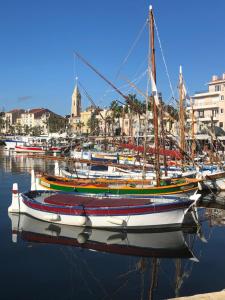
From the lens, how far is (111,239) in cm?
2330

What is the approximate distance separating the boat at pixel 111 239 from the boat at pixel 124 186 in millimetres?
6448

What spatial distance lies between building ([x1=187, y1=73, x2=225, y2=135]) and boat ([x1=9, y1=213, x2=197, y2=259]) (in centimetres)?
7366

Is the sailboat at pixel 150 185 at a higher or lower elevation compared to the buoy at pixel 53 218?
higher

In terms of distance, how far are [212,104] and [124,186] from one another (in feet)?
236

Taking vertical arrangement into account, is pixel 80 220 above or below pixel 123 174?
below

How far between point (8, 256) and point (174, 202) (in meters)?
9.97

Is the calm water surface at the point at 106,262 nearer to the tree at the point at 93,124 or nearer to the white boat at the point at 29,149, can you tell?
the tree at the point at 93,124

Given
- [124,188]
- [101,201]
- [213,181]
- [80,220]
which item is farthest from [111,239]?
[213,181]

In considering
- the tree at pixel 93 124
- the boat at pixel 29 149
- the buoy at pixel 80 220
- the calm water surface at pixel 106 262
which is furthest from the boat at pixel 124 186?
the boat at pixel 29 149

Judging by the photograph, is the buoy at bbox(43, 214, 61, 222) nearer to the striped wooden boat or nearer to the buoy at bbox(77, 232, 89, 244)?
the striped wooden boat

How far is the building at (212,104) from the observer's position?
9700 cm

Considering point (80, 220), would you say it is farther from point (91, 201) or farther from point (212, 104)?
point (212, 104)

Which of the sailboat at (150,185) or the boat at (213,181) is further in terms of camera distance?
the boat at (213,181)

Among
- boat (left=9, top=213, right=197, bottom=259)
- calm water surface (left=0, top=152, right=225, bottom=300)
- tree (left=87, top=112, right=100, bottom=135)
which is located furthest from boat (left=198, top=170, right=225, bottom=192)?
tree (left=87, top=112, right=100, bottom=135)
